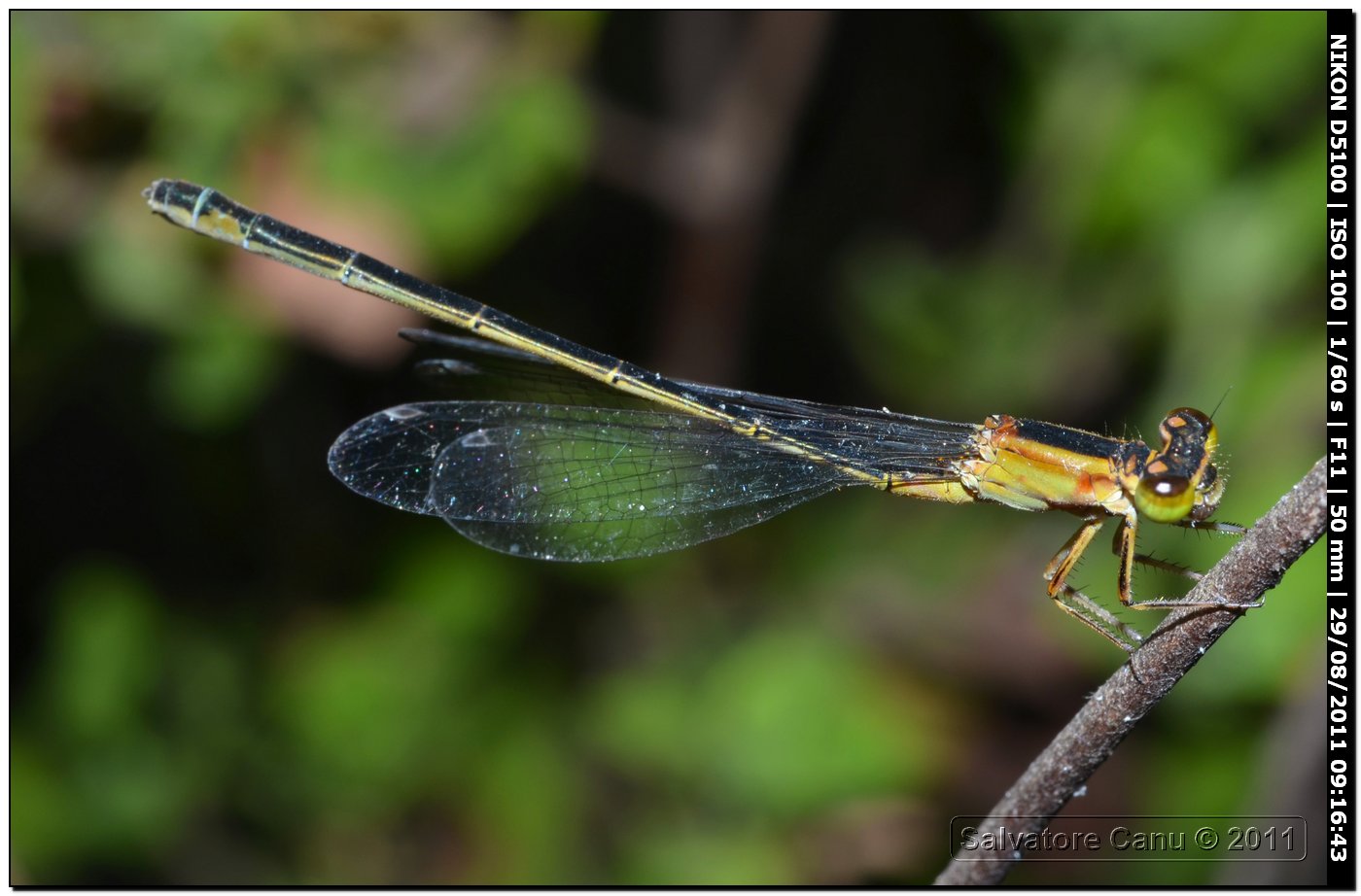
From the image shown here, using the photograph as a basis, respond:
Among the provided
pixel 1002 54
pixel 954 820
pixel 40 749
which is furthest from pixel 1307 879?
pixel 40 749

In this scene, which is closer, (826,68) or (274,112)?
(274,112)

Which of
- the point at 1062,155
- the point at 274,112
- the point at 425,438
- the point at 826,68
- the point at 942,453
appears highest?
the point at 826,68

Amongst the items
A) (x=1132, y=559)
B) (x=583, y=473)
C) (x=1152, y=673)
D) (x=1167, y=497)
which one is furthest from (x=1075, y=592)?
(x=583, y=473)

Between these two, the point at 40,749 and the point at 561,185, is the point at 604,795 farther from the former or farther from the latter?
the point at 561,185

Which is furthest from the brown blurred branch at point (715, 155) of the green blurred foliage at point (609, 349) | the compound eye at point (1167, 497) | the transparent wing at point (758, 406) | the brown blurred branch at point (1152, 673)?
the brown blurred branch at point (1152, 673)

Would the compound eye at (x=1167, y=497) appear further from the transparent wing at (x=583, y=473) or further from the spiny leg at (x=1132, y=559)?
the transparent wing at (x=583, y=473)

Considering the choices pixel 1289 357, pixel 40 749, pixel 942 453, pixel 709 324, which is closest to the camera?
pixel 942 453

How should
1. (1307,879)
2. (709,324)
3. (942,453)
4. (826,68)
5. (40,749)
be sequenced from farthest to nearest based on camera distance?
1. (826,68)
2. (709,324)
3. (40,749)
4. (1307,879)
5. (942,453)

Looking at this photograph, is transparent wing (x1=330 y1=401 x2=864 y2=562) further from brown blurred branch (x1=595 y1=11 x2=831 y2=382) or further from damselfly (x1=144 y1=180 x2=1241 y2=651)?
brown blurred branch (x1=595 y1=11 x2=831 y2=382)
